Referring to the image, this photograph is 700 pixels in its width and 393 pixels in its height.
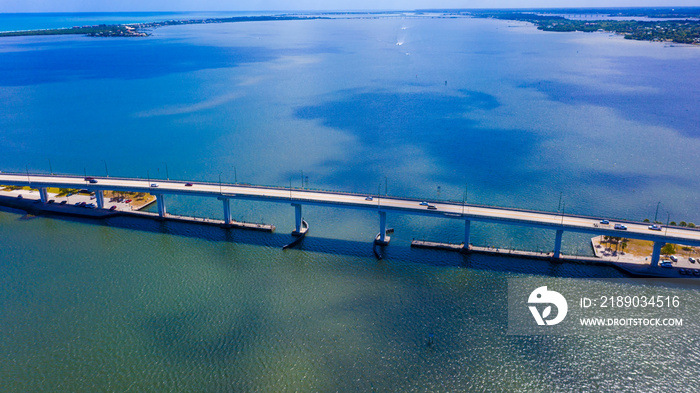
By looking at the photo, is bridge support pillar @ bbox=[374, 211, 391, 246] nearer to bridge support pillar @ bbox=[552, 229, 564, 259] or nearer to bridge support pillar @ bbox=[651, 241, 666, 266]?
bridge support pillar @ bbox=[552, 229, 564, 259]

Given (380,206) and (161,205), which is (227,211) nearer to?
(161,205)

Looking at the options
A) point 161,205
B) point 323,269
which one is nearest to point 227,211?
point 161,205

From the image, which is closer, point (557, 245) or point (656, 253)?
point (656, 253)

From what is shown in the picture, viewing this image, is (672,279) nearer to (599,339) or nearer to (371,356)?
(599,339)

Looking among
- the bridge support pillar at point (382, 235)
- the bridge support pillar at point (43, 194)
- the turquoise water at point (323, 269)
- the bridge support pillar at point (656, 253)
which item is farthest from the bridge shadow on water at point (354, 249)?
the bridge support pillar at point (656, 253)

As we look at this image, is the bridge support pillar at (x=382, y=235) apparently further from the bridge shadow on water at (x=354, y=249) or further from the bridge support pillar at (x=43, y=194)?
the bridge support pillar at (x=43, y=194)

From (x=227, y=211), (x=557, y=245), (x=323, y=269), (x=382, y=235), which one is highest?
(x=227, y=211)

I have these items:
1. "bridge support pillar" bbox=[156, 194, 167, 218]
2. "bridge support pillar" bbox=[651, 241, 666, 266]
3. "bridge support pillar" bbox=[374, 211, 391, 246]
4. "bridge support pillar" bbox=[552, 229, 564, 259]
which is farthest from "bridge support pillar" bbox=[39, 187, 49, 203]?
"bridge support pillar" bbox=[651, 241, 666, 266]

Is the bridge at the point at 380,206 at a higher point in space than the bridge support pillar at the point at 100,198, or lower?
higher
